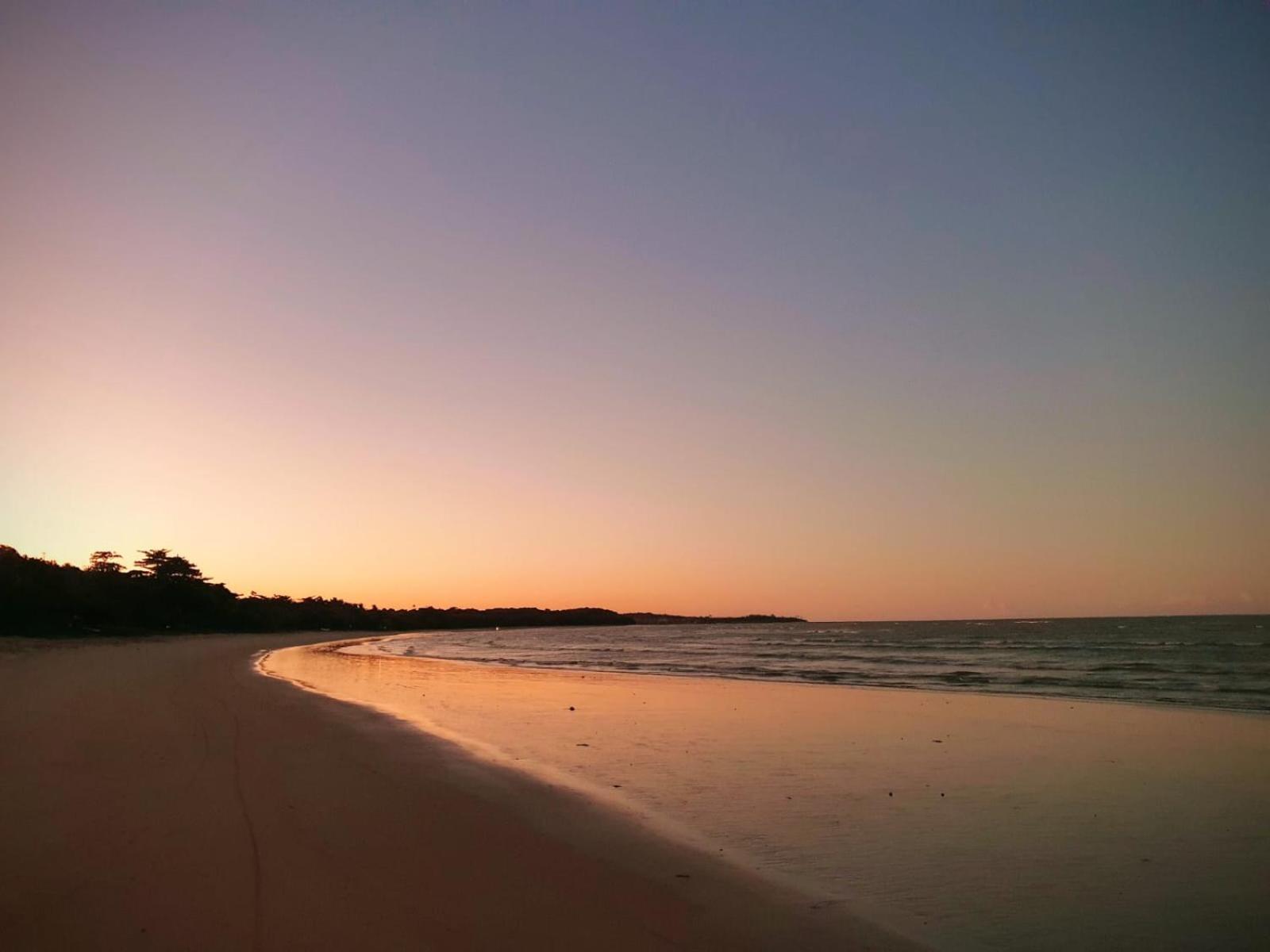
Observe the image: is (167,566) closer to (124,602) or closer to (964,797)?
A: (124,602)

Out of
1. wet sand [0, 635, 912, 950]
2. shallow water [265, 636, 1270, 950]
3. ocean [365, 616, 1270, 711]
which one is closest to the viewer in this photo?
wet sand [0, 635, 912, 950]

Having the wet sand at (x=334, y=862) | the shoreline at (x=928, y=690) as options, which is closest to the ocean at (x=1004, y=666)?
the shoreline at (x=928, y=690)

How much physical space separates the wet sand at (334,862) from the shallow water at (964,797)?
33.6 inches

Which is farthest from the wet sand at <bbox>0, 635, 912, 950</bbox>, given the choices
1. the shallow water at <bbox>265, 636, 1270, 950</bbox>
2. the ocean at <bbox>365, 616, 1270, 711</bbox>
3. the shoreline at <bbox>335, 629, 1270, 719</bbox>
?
the ocean at <bbox>365, 616, 1270, 711</bbox>

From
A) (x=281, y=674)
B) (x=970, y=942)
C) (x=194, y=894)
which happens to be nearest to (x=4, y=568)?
(x=281, y=674)

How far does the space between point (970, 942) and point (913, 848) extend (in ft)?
7.70

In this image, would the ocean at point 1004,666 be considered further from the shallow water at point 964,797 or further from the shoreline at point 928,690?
the shallow water at point 964,797

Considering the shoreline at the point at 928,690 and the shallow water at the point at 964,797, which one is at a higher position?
the shallow water at the point at 964,797

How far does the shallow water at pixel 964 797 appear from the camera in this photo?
6.41 m

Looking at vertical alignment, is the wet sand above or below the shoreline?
above

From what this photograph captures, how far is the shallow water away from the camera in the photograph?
641 cm

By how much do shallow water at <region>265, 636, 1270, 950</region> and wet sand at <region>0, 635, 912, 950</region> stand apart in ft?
2.80

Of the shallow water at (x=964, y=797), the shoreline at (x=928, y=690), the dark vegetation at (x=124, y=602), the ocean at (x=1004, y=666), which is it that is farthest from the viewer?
the dark vegetation at (x=124, y=602)

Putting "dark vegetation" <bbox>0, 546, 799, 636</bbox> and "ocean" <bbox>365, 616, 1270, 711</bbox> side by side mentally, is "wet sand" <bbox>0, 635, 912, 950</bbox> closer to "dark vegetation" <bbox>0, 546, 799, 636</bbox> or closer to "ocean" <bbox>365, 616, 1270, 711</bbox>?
"ocean" <bbox>365, 616, 1270, 711</bbox>
